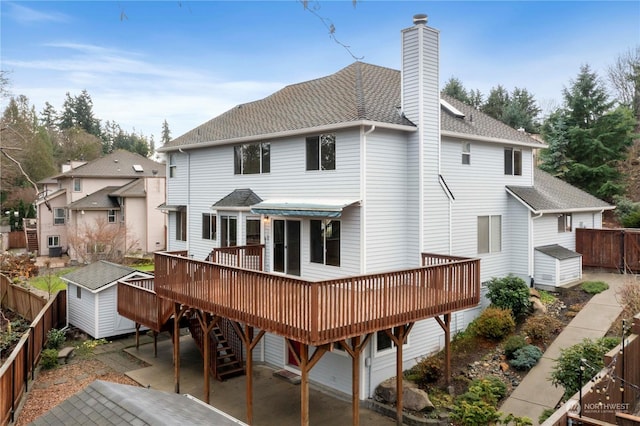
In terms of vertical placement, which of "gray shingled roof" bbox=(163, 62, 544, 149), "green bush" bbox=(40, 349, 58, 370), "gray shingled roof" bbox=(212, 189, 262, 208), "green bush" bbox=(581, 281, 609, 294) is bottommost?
"green bush" bbox=(40, 349, 58, 370)

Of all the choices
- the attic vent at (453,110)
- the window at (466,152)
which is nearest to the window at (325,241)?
the window at (466,152)

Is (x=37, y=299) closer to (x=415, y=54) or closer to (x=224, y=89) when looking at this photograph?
(x=224, y=89)

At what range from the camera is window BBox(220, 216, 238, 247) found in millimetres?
15797

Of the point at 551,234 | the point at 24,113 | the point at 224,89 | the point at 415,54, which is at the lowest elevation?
the point at 551,234

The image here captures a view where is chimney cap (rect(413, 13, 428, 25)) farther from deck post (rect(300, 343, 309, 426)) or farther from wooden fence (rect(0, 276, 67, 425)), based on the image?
wooden fence (rect(0, 276, 67, 425))

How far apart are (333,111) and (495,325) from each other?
7855 millimetres

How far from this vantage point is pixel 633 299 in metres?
11.5

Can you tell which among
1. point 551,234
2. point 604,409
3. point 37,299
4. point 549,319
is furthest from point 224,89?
point 604,409


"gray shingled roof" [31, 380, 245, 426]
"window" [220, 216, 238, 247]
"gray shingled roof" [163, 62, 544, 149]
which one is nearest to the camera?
"gray shingled roof" [31, 380, 245, 426]

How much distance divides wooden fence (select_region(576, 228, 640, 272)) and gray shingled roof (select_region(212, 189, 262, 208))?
45.3ft

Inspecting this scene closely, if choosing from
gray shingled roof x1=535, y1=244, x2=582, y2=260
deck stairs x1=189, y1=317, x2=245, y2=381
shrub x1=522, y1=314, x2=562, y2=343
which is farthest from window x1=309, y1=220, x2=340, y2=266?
gray shingled roof x1=535, y1=244, x2=582, y2=260

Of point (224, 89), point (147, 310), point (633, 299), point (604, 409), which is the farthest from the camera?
point (224, 89)

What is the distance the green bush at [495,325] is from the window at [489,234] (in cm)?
257

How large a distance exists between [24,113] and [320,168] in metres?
62.0
